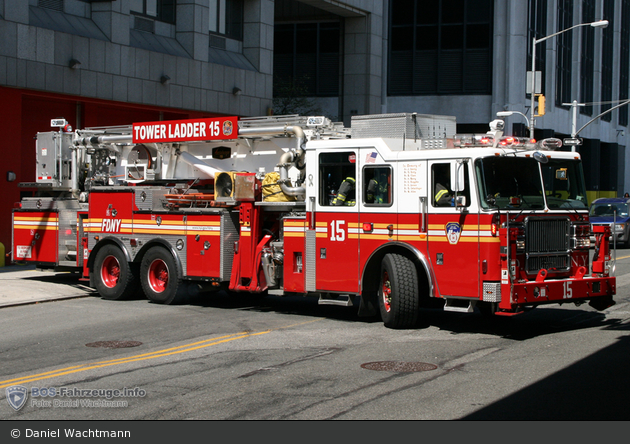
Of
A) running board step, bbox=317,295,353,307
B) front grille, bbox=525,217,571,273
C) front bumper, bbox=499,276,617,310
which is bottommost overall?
running board step, bbox=317,295,353,307

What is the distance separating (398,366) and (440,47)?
38470mm

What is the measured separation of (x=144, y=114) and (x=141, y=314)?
557 inches

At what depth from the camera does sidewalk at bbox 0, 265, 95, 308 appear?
15.3 metres

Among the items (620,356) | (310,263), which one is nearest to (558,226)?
(620,356)

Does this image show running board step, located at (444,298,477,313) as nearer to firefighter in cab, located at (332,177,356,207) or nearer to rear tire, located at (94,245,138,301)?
firefighter in cab, located at (332,177,356,207)

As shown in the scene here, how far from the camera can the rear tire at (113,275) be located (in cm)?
1507

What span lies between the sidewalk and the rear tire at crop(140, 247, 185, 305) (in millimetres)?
2161

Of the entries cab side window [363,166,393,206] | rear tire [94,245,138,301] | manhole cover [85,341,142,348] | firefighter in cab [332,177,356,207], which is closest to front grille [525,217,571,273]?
cab side window [363,166,393,206]

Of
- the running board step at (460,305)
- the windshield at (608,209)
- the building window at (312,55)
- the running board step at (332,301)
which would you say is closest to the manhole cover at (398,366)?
the running board step at (460,305)

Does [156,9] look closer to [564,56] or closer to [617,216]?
[617,216]

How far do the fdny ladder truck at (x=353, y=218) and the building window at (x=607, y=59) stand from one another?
170 ft

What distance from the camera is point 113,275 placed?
1570 cm
